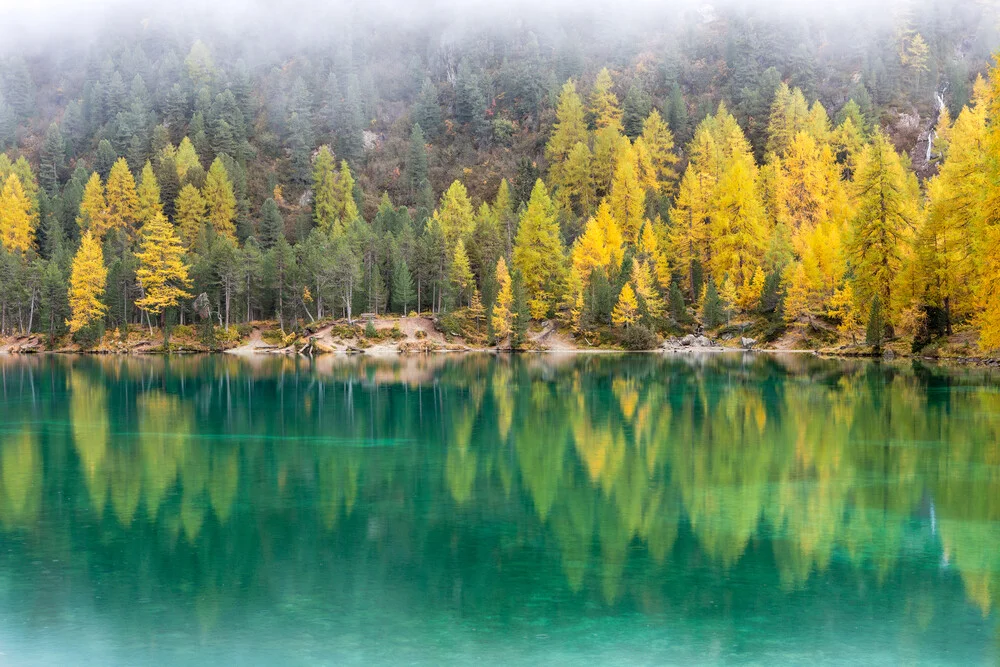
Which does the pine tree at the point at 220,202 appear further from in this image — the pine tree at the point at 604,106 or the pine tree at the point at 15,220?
the pine tree at the point at 604,106

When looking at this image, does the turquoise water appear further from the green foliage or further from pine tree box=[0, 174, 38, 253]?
pine tree box=[0, 174, 38, 253]

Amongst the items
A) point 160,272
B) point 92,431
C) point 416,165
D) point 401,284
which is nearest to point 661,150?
point 416,165

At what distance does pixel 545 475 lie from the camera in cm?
2305

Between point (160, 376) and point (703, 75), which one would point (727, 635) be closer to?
point (160, 376)

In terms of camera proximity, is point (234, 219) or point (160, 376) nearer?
point (160, 376)

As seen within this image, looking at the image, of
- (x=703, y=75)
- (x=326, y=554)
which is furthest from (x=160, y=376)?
(x=703, y=75)

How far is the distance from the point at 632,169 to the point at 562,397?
70990 millimetres

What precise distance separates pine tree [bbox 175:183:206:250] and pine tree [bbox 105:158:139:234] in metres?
7.35

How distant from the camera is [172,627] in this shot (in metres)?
12.5

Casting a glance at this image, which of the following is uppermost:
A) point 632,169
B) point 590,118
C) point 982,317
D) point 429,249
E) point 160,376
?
point 590,118

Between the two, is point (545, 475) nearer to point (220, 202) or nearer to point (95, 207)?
point (220, 202)

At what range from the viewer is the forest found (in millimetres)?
80500

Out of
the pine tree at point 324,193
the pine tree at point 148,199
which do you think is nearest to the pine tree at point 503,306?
the pine tree at point 324,193

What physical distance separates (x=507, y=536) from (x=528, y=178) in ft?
353
